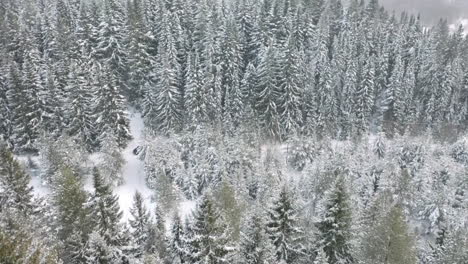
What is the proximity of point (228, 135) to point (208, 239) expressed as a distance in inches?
1491

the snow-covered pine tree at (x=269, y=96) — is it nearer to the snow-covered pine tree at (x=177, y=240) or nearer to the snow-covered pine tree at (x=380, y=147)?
the snow-covered pine tree at (x=380, y=147)

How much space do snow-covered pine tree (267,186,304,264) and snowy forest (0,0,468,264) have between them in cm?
10

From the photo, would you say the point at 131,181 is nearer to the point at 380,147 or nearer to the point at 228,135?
the point at 228,135

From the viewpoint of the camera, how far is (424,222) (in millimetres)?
54062

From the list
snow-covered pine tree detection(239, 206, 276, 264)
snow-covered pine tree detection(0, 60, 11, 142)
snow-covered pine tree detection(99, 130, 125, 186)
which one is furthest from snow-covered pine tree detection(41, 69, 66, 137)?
snow-covered pine tree detection(239, 206, 276, 264)

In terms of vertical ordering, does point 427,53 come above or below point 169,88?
above

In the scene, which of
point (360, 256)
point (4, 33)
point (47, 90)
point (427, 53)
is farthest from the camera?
point (427, 53)

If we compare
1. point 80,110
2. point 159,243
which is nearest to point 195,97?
point 80,110

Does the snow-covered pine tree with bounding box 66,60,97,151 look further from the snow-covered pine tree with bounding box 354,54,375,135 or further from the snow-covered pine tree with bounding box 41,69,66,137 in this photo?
the snow-covered pine tree with bounding box 354,54,375,135

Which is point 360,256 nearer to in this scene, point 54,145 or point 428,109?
point 54,145

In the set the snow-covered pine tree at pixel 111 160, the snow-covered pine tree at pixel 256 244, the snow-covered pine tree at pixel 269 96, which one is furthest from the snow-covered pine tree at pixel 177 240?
the snow-covered pine tree at pixel 269 96

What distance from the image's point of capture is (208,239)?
24703mm

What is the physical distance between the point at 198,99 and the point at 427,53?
56584 mm

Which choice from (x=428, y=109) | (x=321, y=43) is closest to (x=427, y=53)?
(x=428, y=109)
